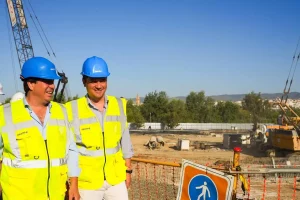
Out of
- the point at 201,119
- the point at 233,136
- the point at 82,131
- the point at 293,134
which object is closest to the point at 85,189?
the point at 82,131

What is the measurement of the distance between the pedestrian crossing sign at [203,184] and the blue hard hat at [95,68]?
5.25ft

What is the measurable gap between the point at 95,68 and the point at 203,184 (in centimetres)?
183

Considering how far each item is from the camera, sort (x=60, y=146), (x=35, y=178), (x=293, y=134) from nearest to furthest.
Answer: (x=35, y=178) → (x=60, y=146) → (x=293, y=134)

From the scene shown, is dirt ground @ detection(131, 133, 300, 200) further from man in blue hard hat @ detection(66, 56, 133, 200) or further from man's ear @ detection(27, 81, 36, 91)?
man's ear @ detection(27, 81, 36, 91)

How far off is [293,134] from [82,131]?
717 inches

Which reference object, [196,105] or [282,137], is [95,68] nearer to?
[282,137]

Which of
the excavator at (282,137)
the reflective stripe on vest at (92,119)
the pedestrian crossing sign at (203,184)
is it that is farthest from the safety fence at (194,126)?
the reflective stripe on vest at (92,119)

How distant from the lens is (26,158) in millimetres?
2301

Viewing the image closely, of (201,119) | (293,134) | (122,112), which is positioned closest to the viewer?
(122,112)

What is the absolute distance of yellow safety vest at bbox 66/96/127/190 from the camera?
2.87 meters

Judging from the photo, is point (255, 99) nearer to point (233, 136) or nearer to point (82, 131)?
point (233, 136)

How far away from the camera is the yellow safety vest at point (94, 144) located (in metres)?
2.87

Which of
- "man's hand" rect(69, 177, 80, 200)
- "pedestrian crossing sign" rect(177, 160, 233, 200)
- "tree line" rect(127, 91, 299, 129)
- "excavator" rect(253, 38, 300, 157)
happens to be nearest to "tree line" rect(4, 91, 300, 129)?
"tree line" rect(127, 91, 299, 129)

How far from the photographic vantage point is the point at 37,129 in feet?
7.74
